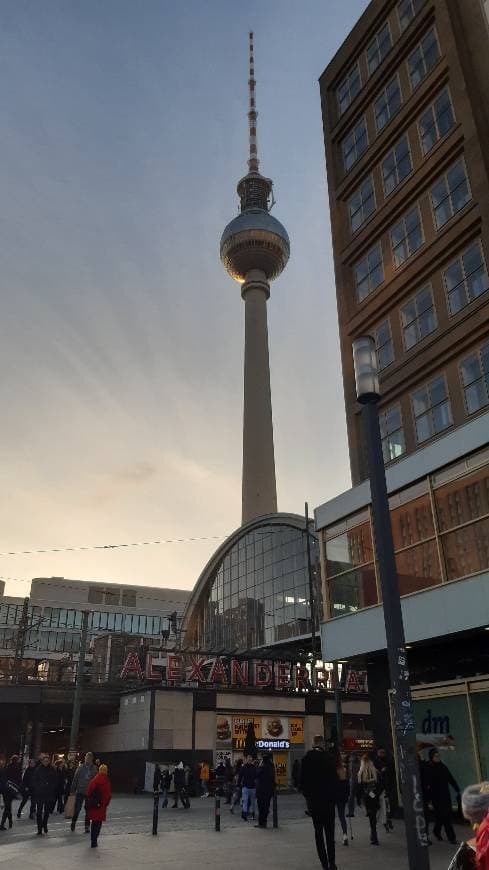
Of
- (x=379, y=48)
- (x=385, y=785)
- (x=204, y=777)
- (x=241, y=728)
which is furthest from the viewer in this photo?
(x=241, y=728)

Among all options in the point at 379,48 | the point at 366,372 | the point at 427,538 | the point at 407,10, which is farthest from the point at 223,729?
the point at 407,10

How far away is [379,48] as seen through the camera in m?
28.9

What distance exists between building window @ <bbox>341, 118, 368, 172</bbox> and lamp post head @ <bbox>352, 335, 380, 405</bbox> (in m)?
21.7

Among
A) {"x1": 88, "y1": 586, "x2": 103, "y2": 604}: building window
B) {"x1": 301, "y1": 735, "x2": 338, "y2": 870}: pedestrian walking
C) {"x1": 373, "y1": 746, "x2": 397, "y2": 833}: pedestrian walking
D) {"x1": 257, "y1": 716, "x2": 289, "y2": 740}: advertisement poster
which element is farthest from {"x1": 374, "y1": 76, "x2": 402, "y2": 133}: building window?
{"x1": 88, "y1": 586, "x2": 103, "y2": 604}: building window

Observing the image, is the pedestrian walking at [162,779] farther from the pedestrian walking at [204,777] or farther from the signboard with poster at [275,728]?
the signboard with poster at [275,728]

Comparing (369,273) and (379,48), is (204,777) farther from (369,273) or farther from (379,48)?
(379,48)

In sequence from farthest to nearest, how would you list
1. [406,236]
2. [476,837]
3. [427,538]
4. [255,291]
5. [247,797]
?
[255,291] < [406,236] < [247,797] < [427,538] < [476,837]

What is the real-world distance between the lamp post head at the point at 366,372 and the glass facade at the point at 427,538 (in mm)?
7966

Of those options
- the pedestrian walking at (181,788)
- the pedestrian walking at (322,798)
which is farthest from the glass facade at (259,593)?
the pedestrian walking at (322,798)

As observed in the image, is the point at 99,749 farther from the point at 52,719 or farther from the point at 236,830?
the point at 236,830

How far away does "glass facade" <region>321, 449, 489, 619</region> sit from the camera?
16828 millimetres

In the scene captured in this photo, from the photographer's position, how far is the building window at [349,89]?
99.1 ft

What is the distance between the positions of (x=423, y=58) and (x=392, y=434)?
46.9ft

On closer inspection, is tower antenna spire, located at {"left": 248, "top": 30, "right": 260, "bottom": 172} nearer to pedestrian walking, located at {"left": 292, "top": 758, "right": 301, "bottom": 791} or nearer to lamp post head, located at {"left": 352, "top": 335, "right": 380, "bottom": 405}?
pedestrian walking, located at {"left": 292, "top": 758, "right": 301, "bottom": 791}
